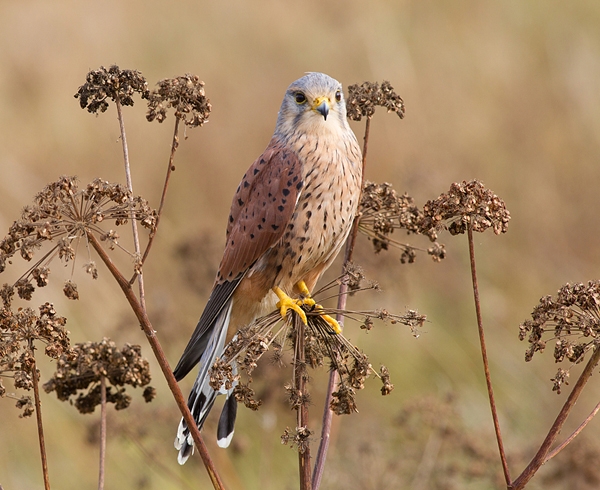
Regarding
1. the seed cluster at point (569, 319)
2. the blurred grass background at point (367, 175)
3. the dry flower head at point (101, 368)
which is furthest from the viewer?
the blurred grass background at point (367, 175)

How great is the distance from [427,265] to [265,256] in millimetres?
4248

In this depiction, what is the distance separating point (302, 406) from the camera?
104 inches

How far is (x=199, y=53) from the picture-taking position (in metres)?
11.5

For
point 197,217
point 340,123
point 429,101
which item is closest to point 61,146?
point 197,217

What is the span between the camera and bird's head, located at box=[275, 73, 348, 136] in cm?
400

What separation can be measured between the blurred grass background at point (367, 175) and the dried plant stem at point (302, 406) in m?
1.79

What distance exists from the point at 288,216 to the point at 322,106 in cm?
60

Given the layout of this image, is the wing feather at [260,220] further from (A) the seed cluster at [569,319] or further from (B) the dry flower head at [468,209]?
(A) the seed cluster at [569,319]

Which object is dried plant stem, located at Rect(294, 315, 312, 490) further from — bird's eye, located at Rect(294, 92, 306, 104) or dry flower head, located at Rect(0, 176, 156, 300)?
bird's eye, located at Rect(294, 92, 306, 104)

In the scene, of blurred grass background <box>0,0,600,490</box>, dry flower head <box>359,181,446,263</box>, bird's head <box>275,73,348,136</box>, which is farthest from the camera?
blurred grass background <box>0,0,600,490</box>

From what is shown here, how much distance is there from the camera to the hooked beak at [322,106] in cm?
391

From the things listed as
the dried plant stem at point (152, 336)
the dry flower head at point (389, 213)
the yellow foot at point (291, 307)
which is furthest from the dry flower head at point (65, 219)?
the dry flower head at point (389, 213)

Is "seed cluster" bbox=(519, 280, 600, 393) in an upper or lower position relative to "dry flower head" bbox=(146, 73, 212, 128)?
lower

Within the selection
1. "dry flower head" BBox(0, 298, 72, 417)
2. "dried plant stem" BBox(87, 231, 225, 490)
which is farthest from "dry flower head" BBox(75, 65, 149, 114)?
"dry flower head" BBox(0, 298, 72, 417)
